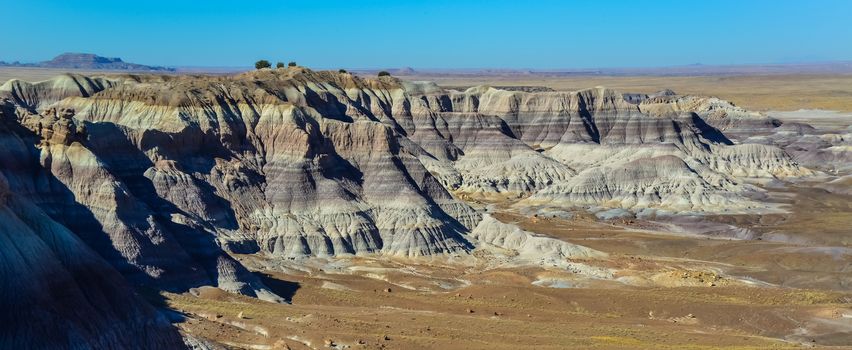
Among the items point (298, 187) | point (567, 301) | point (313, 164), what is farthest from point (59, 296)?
point (313, 164)

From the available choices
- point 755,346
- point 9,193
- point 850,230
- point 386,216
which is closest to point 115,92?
point 386,216

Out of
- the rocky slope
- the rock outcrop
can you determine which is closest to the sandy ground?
the rock outcrop

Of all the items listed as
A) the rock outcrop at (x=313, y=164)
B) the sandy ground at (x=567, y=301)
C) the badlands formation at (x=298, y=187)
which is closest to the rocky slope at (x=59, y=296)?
the badlands formation at (x=298, y=187)

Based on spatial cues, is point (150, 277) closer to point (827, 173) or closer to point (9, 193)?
point (9, 193)

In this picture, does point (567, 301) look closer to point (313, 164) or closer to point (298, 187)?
point (298, 187)

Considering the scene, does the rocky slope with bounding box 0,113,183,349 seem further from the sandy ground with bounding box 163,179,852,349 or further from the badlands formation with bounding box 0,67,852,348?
the sandy ground with bounding box 163,179,852,349

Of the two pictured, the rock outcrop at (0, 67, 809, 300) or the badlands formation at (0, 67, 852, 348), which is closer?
the badlands formation at (0, 67, 852, 348)

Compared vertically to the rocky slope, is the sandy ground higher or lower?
lower

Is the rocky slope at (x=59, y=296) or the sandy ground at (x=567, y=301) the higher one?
the rocky slope at (x=59, y=296)

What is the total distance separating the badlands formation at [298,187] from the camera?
29.1 meters

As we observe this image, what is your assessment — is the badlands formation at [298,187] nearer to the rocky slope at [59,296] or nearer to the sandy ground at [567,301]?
the rocky slope at [59,296]

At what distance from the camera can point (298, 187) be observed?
67.4m

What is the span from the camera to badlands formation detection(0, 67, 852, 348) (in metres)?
29.1

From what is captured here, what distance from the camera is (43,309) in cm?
2605
